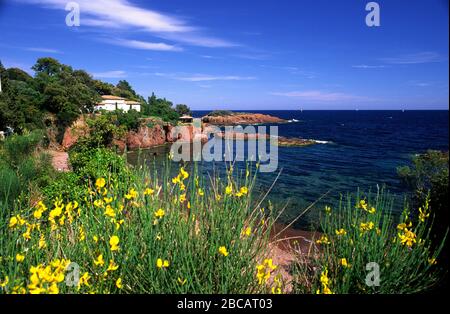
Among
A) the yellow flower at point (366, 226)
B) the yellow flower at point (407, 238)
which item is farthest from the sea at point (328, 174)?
the yellow flower at point (407, 238)

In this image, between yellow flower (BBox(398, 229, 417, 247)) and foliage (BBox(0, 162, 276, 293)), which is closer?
foliage (BBox(0, 162, 276, 293))

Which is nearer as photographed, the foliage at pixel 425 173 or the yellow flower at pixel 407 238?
the yellow flower at pixel 407 238

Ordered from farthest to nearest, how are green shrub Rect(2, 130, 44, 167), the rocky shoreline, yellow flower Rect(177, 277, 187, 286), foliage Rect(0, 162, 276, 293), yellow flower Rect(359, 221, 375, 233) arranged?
the rocky shoreline < green shrub Rect(2, 130, 44, 167) < yellow flower Rect(359, 221, 375, 233) < foliage Rect(0, 162, 276, 293) < yellow flower Rect(177, 277, 187, 286)

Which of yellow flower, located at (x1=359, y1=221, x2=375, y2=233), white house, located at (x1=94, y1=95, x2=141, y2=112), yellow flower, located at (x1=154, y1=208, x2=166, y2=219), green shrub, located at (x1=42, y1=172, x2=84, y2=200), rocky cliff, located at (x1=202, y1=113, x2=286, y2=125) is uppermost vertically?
white house, located at (x1=94, y1=95, x2=141, y2=112)

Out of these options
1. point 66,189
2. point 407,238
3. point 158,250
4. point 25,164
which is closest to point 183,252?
point 158,250

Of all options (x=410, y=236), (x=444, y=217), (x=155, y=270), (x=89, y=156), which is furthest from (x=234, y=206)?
(x=89, y=156)

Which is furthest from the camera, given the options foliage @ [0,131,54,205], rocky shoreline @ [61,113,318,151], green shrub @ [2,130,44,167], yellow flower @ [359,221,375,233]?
rocky shoreline @ [61,113,318,151]

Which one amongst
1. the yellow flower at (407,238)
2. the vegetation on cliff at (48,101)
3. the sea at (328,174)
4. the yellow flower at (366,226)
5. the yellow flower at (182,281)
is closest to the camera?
the yellow flower at (182,281)

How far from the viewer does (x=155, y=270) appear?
2.38 metres

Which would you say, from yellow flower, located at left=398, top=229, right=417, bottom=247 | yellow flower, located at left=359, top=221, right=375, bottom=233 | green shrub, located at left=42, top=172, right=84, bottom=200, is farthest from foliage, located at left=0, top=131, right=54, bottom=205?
yellow flower, located at left=398, top=229, right=417, bottom=247

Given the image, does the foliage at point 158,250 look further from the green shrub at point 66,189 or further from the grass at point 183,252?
the green shrub at point 66,189

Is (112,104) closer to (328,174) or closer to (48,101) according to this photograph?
(48,101)

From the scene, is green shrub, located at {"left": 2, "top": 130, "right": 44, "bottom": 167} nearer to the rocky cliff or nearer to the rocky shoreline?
the rocky shoreline

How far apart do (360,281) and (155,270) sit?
66.8 inches
